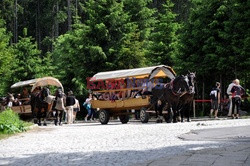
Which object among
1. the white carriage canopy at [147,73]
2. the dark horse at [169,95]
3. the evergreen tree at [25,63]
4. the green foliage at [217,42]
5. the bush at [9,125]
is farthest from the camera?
the evergreen tree at [25,63]

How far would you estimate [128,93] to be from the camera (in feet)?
85.2

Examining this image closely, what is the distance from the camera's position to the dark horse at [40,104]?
2712 centimetres

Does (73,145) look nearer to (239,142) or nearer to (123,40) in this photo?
(239,142)

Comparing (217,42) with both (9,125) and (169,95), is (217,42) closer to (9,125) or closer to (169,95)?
(169,95)

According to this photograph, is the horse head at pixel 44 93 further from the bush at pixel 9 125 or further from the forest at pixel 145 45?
the forest at pixel 145 45

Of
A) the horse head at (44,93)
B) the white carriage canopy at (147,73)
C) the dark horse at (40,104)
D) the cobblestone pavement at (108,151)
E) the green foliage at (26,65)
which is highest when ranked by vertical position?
the green foliage at (26,65)

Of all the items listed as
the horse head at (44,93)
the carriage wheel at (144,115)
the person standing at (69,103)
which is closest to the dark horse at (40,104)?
the horse head at (44,93)

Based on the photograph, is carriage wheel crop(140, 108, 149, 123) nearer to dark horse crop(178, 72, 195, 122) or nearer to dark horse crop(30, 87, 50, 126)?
dark horse crop(178, 72, 195, 122)

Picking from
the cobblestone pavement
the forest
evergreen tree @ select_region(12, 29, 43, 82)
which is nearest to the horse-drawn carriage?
the forest

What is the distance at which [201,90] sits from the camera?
4084 cm

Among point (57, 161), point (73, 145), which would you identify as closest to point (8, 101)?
point (73, 145)

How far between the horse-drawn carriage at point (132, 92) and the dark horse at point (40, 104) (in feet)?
8.02

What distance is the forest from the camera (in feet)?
118

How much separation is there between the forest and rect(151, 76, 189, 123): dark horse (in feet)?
38.5
